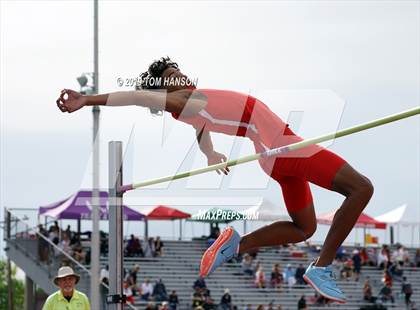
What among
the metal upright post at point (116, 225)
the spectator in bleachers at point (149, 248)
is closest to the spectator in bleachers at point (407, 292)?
the spectator in bleachers at point (149, 248)

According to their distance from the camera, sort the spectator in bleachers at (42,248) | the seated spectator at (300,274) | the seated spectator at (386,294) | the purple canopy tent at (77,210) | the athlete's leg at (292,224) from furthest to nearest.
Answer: the seated spectator at (386,294) → the purple canopy tent at (77,210) → the seated spectator at (300,274) → the spectator in bleachers at (42,248) → the athlete's leg at (292,224)

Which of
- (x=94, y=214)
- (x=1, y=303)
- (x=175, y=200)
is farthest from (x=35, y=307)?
(x=1, y=303)

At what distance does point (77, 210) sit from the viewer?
2188 centimetres

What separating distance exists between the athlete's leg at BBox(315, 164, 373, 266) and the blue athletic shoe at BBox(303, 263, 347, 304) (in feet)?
0.65

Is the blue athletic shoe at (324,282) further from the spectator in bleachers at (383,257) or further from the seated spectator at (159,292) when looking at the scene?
the spectator in bleachers at (383,257)

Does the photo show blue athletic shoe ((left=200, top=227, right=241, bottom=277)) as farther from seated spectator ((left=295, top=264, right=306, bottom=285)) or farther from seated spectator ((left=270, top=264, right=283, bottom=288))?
seated spectator ((left=295, top=264, right=306, bottom=285))

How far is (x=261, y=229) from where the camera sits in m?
6.59

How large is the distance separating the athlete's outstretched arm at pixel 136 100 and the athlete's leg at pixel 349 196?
87 cm

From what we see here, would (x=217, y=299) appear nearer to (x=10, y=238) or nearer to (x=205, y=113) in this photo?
(x=10, y=238)

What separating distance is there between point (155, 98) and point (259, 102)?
606 millimetres

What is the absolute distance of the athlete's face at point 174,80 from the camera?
20.0 feet

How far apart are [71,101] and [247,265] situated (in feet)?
54.0

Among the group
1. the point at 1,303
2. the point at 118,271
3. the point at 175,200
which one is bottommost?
the point at 1,303

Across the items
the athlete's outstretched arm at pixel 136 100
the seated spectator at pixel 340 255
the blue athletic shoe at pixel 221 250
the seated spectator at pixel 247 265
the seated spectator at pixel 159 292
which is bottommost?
the seated spectator at pixel 159 292
